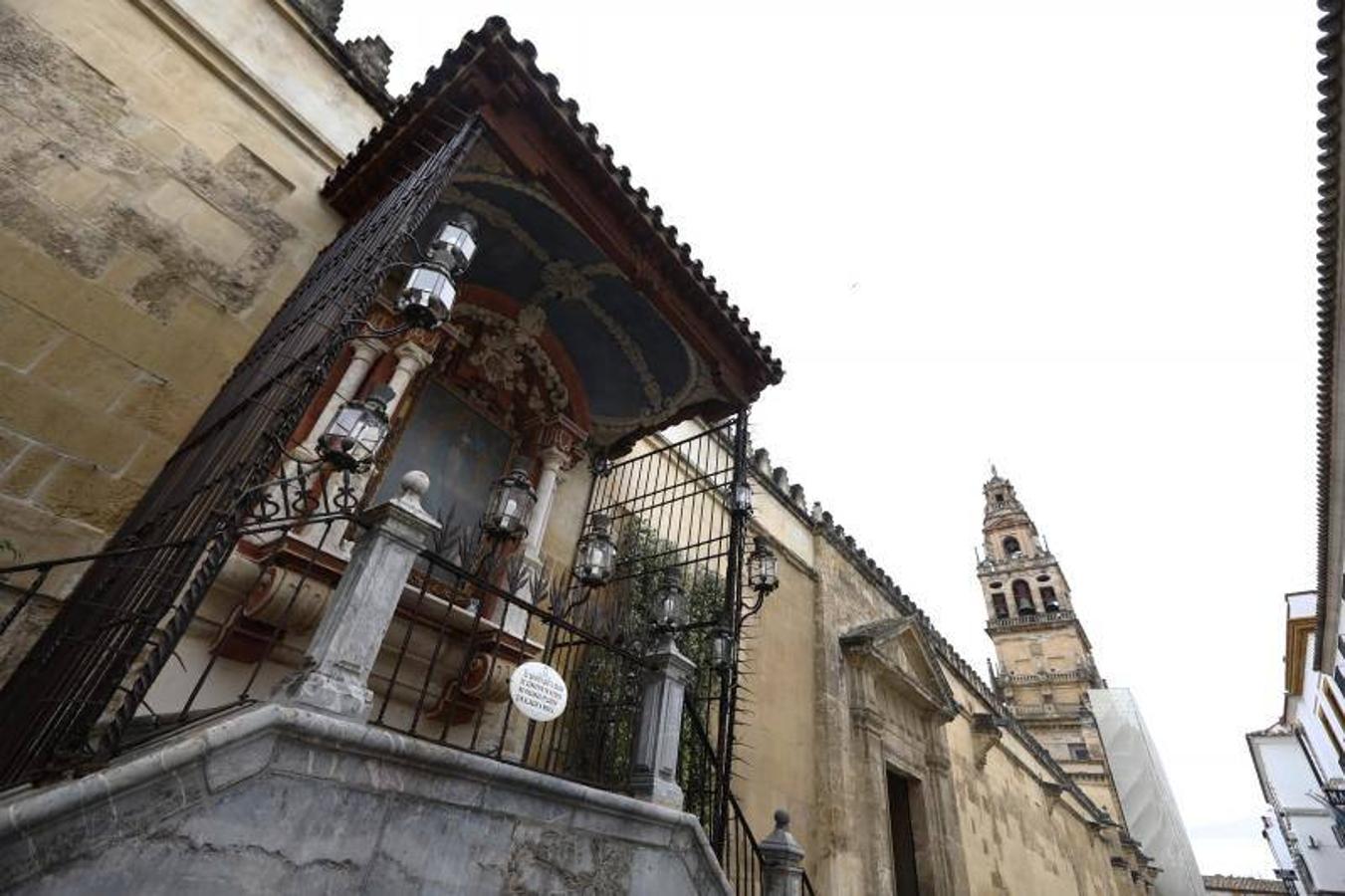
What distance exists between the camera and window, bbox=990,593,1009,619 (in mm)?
36650

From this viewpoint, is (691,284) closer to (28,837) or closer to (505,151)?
(505,151)

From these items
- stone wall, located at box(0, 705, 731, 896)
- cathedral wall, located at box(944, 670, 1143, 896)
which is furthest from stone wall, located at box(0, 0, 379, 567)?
cathedral wall, located at box(944, 670, 1143, 896)

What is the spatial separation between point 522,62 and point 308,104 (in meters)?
2.46

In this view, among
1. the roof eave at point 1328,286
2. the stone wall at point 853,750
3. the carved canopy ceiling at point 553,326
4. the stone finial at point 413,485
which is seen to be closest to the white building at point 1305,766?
the roof eave at point 1328,286

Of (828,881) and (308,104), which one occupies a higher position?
(308,104)

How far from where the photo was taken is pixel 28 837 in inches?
58.2

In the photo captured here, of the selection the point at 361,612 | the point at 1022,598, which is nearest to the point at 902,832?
the point at 361,612

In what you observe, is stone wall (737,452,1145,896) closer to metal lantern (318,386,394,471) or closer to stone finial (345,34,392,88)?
metal lantern (318,386,394,471)

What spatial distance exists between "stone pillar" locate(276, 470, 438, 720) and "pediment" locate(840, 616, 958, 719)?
818cm

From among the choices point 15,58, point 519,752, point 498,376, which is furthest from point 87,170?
point 519,752

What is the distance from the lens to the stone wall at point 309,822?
1.59m

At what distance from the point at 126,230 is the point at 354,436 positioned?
87.4 inches

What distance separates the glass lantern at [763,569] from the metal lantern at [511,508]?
269cm

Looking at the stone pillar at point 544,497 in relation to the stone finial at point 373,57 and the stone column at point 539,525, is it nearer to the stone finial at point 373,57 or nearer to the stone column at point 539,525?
the stone column at point 539,525
